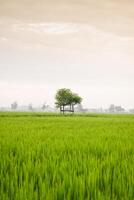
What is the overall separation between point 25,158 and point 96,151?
1.36 m

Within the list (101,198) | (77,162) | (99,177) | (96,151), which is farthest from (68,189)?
(96,151)

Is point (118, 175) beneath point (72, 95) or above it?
beneath

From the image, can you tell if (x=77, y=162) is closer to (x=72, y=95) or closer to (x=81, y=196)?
(x=81, y=196)

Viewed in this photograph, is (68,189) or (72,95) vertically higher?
(72,95)

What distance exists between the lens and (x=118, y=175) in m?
2.88

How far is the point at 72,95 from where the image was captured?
79.6m

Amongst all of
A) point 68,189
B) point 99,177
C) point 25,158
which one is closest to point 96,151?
point 25,158

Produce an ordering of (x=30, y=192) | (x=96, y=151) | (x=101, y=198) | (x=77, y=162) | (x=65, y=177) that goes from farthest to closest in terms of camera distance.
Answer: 1. (x=96, y=151)
2. (x=77, y=162)
3. (x=65, y=177)
4. (x=30, y=192)
5. (x=101, y=198)

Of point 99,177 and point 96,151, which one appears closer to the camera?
point 99,177

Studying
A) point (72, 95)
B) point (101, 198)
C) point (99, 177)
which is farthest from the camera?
point (72, 95)

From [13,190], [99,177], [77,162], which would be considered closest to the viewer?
[13,190]

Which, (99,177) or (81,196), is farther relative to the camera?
(99,177)

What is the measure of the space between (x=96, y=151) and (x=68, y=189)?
Answer: 255 cm

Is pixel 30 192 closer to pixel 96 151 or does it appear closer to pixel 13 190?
pixel 13 190
